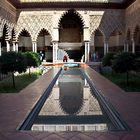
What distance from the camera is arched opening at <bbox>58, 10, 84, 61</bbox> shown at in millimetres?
28797

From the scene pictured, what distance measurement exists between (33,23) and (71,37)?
18.0 feet

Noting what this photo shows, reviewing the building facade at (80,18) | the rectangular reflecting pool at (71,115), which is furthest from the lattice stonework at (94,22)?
the rectangular reflecting pool at (71,115)

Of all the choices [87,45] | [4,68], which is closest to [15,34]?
[87,45]

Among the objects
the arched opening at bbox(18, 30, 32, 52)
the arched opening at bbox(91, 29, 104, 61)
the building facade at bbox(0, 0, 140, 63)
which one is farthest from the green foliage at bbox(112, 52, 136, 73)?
the arched opening at bbox(18, 30, 32, 52)

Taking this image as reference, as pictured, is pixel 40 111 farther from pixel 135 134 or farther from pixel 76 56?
pixel 76 56

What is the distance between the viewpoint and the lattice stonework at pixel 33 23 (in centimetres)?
2473

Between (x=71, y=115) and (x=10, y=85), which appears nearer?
(x=71, y=115)

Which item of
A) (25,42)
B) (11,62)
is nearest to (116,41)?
(25,42)

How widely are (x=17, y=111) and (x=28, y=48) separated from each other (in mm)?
22902

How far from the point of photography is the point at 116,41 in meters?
27.2

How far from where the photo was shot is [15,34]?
24.7 metres

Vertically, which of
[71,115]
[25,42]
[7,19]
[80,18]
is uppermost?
[80,18]

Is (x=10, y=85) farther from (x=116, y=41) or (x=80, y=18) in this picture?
(x=116, y=41)

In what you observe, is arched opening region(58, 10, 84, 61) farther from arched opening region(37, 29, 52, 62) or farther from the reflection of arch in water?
the reflection of arch in water
